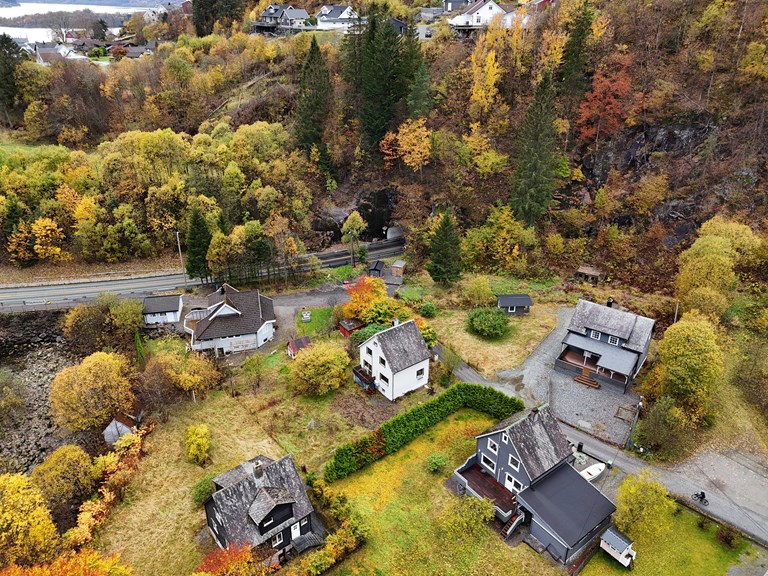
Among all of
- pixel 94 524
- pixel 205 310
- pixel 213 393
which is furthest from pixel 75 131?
pixel 94 524

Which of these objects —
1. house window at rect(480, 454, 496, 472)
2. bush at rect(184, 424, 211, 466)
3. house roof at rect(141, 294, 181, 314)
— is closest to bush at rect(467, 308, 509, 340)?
Answer: house window at rect(480, 454, 496, 472)

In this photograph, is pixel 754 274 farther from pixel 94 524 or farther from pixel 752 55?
pixel 94 524

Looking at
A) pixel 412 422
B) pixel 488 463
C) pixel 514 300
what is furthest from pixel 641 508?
pixel 514 300

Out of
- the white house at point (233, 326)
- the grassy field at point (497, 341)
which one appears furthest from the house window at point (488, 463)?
the white house at point (233, 326)

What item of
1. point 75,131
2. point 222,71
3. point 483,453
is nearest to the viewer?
point 483,453

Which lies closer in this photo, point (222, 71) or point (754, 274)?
point (754, 274)

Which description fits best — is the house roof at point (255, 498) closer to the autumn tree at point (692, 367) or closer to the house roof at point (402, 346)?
the house roof at point (402, 346)
